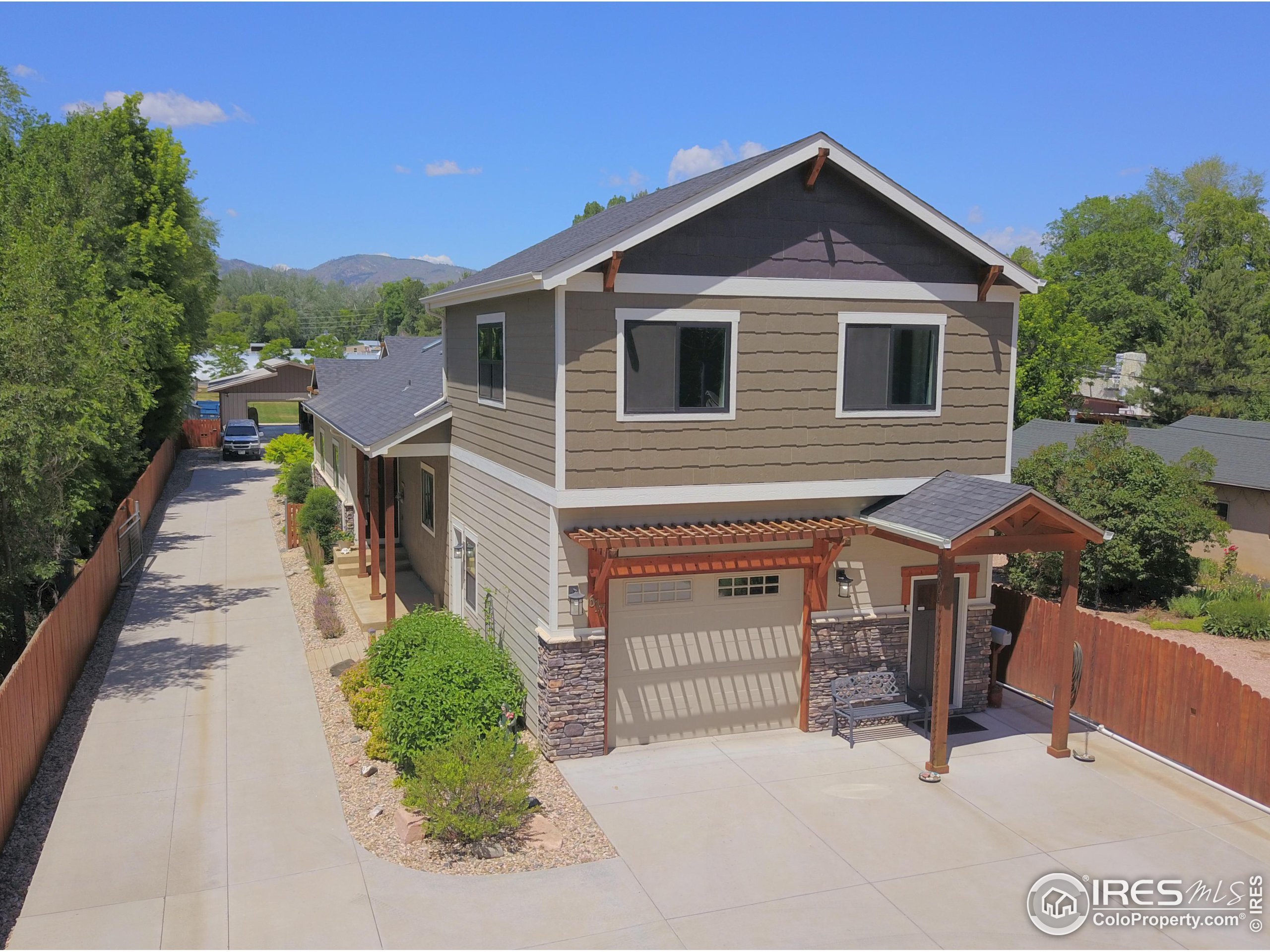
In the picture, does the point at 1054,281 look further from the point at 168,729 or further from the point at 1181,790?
the point at 168,729

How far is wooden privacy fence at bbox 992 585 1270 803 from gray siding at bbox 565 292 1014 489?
2.52 metres

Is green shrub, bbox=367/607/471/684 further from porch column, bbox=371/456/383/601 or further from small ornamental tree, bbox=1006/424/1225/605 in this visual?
small ornamental tree, bbox=1006/424/1225/605

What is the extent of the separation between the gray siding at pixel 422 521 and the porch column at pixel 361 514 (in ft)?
3.32

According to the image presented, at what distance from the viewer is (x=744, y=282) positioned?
11.2 meters

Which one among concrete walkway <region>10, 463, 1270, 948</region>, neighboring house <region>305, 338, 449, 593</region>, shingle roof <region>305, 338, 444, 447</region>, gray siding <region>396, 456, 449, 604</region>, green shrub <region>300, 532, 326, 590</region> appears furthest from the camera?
green shrub <region>300, 532, 326, 590</region>

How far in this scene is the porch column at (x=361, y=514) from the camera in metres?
19.5

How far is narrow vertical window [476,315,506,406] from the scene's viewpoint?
42.9 ft

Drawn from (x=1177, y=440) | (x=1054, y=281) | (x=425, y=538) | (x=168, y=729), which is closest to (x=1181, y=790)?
(x=168, y=729)

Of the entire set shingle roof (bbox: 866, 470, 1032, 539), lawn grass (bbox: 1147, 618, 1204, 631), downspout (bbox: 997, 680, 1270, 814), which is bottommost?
lawn grass (bbox: 1147, 618, 1204, 631)

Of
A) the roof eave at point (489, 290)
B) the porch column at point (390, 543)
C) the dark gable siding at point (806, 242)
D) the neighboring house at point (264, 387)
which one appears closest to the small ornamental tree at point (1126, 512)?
the dark gable siding at point (806, 242)

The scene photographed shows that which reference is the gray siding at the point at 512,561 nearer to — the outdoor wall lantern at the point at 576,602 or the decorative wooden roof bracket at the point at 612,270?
the outdoor wall lantern at the point at 576,602

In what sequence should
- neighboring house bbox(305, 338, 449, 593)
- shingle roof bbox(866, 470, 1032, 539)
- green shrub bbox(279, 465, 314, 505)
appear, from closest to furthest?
shingle roof bbox(866, 470, 1032, 539) < neighboring house bbox(305, 338, 449, 593) < green shrub bbox(279, 465, 314, 505)

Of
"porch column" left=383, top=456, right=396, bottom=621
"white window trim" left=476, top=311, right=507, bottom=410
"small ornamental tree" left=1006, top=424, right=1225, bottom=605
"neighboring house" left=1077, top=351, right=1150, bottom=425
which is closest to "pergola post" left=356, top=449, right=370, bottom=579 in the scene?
"porch column" left=383, top=456, right=396, bottom=621

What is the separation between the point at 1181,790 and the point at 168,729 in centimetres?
1222
